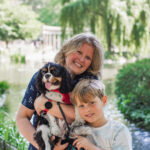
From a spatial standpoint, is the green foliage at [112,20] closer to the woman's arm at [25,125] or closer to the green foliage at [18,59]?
the green foliage at [18,59]

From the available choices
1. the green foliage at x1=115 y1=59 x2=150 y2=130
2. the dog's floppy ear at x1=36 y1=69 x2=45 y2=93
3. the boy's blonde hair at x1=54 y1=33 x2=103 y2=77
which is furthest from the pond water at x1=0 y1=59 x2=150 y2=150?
the dog's floppy ear at x1=36 y1=69 x2=45 y2=93

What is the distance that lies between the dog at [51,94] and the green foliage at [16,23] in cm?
2996

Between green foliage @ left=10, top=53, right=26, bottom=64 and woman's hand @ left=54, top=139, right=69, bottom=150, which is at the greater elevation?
woman's hand @ left=54, top=139, right=69, bottom=150

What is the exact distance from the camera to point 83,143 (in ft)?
5.63

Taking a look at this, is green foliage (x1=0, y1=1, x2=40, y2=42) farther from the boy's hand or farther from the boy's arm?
the boy's arm

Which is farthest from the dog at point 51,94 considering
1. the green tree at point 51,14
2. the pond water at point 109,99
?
the green tree at point 51,14

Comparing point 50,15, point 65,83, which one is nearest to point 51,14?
point 50,15

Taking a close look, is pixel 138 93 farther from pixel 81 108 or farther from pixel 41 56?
pixel 41 56

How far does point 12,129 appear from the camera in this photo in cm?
398

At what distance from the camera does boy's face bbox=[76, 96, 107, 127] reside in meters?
1.79

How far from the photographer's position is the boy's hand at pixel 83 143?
1.69 meters

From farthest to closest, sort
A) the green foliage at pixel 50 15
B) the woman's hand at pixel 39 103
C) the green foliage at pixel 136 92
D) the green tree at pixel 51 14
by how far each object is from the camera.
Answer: the green foliage at pixel 50 15 < the green tree at pixel 51 14 < the green foliage at pixel 136 92 < the woman's hand at pixel 39 103

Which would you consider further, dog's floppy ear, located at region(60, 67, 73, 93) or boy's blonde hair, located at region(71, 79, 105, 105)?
dog's floppy ear, located at region(60, 67, 73, 93)

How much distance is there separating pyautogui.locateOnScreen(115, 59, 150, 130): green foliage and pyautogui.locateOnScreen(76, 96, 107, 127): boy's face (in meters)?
4.74
